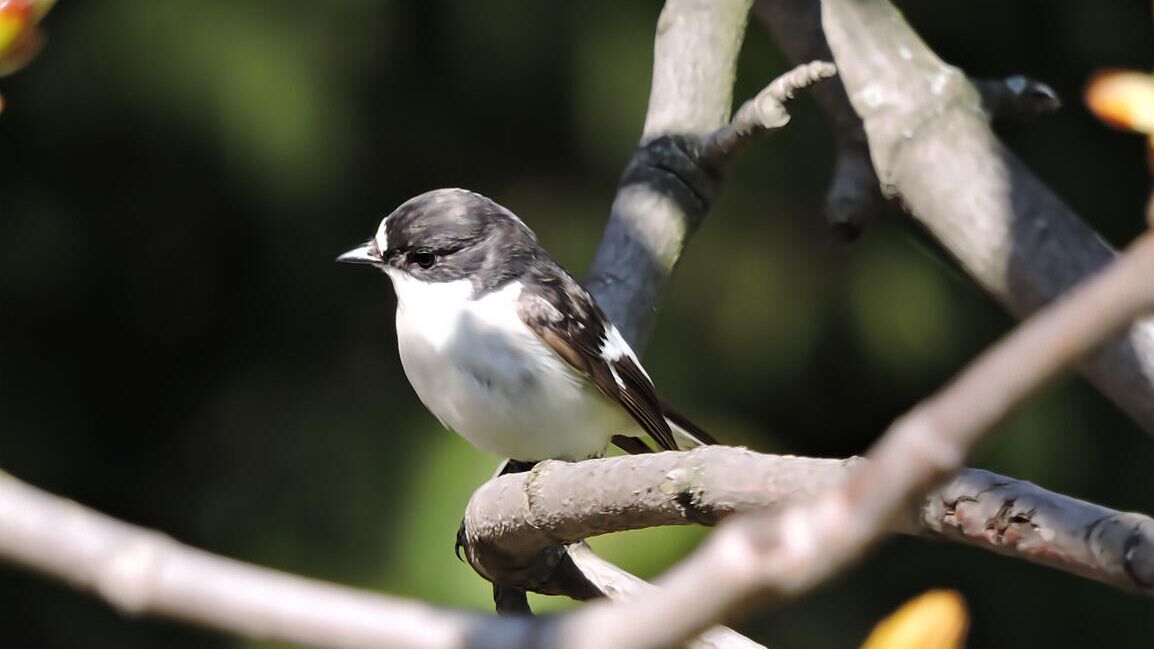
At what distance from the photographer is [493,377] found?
1.71 m

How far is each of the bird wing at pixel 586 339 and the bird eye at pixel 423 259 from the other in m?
0.15

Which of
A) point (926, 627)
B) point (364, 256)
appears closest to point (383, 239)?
point (364, 256)

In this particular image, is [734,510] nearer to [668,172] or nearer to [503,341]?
[503,341]

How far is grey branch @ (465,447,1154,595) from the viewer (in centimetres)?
63

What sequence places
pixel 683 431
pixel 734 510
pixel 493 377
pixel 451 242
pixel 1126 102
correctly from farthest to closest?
pixel 683 431 → pixel 451 242 → pixel 493 377 → pixel 734 510 → pixel 1126 102

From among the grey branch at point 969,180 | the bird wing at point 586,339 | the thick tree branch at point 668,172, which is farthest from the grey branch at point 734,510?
the grey branch at point 969,180

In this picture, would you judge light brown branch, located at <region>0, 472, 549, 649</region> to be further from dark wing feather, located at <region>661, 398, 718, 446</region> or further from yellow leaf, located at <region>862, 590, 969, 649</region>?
dark wing feather, located at <region>661, 398, 718, 446</region>

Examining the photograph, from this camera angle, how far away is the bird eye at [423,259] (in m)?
1.87

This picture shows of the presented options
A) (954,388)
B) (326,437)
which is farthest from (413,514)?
(954,388)

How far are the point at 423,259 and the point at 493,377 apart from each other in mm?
260

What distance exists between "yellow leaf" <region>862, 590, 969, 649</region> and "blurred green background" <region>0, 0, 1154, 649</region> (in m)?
1.88

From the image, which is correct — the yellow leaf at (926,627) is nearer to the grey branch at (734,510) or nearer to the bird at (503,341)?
the grey branch at (734,510)

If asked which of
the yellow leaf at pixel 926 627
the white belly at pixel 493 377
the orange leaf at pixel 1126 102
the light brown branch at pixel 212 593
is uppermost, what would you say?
the orange leaf at pixel 1126 102

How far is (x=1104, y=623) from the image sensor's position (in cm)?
256
